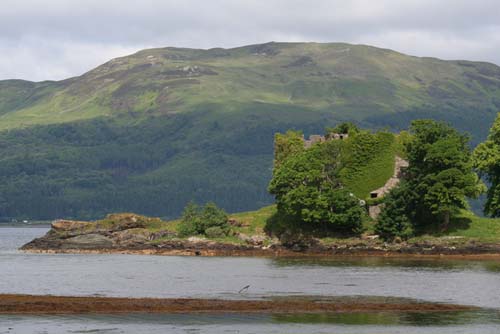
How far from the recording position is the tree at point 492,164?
128250 mm

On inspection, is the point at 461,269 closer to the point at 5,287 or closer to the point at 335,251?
the point at 335,251

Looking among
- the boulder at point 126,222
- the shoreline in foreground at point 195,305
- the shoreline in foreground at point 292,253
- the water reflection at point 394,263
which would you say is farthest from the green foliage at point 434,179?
the shoreline in foreground at point 195,305

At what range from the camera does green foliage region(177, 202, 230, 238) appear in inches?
5217

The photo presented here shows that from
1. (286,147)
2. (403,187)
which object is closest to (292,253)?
(403,187)

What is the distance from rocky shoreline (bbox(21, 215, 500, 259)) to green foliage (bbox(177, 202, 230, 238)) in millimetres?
1678

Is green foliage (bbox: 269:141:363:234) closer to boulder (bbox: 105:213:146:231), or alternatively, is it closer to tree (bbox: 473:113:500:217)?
tree (bbox: 473:113:500:217)

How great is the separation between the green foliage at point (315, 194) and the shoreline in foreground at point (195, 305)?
53242mm

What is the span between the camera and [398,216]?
121 metres

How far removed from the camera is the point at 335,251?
12369 cm

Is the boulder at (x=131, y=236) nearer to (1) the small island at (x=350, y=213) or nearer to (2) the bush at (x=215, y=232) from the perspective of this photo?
(1) the small island at (x=350, y=213)

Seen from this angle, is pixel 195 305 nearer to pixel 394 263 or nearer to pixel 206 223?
pixel 394 263

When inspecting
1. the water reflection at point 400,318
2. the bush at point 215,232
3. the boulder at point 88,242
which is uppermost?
the water reflection at point 400,318

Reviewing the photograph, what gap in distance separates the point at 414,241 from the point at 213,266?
1129 inches

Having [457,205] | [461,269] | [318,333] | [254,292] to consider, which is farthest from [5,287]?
[457,205]
